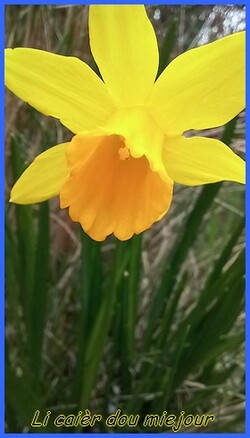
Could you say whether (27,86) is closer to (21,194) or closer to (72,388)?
(21,194)

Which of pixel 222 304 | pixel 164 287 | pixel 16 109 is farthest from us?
pixel 16 109

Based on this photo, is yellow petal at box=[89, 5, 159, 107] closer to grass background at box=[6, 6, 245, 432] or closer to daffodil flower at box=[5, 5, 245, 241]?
daffodil flower at box=[5, 5, 245, 241]

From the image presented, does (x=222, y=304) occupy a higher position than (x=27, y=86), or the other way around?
(x=27, y=86)

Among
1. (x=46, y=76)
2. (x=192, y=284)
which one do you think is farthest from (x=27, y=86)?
(x=192, y=284)

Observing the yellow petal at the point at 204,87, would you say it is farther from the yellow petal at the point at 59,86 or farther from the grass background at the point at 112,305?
the grass background at the point at 112,305

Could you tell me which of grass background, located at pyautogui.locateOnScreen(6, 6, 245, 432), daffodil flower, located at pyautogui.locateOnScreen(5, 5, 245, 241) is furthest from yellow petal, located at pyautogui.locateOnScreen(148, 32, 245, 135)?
grass background, located at pyautogui.locateOnScreen(6, 6, 245, 432)

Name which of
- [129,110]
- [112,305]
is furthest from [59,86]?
[112,305]
